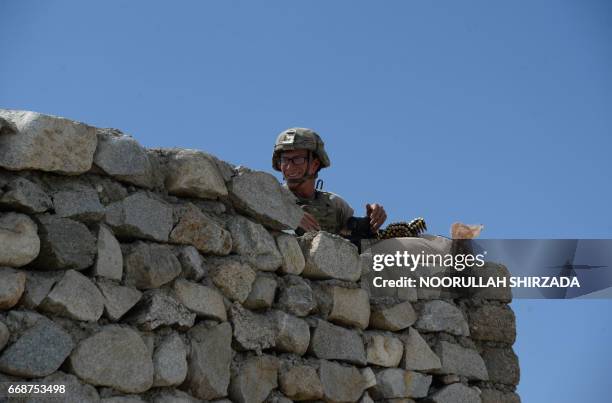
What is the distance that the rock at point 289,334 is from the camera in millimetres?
4613

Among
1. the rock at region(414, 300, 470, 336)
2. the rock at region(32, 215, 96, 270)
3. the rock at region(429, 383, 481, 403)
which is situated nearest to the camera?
the rock at region(32, 215, 96, 270)

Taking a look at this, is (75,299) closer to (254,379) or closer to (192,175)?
(192,175)

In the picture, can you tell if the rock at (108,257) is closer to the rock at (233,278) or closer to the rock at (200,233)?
the rock at (200,233)

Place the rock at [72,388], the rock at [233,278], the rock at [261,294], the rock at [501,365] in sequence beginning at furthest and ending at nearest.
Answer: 1. the rock at [501,365]
2. the rock at [261,294]
3. the rock at [233,278]
4. the rock at [72,388]

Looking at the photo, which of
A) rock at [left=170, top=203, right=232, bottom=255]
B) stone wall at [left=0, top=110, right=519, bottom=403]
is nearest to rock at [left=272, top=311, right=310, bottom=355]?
stone wall at [left=0, top=110, right=519, bottom=403]

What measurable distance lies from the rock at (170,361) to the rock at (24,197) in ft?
2.53

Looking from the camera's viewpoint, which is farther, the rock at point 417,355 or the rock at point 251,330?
the rock at point 417,355

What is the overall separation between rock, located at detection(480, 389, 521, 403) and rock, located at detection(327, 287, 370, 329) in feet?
3.38

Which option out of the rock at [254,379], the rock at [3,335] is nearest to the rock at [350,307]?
the rock at [254,379]

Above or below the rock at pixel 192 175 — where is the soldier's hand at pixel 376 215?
above

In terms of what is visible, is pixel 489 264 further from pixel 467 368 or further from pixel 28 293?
pixel 28 293

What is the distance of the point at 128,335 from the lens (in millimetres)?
3842

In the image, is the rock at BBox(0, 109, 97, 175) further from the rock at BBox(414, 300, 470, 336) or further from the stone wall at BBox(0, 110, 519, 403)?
the rock at BBox(414, 300, 470, 336)

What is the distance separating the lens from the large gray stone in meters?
4.53
